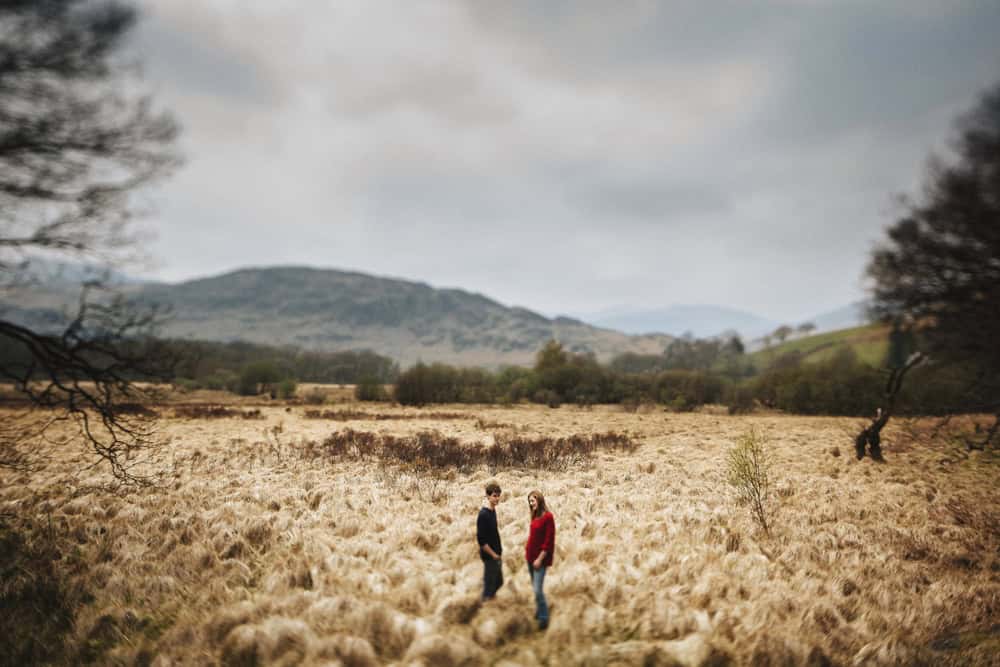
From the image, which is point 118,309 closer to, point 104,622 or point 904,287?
point 104,622

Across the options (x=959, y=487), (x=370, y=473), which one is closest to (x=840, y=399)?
(x=959, y=487)

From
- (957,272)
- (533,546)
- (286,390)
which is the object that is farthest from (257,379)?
(957,272)

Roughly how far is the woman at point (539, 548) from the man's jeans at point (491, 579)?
626mm

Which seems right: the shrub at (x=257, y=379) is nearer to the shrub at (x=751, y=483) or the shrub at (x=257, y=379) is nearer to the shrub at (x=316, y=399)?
the shrub at (x=316, y=399)

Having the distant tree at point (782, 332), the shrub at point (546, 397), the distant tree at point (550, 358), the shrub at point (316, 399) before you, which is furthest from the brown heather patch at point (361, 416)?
the distant tree at point (782, 332)

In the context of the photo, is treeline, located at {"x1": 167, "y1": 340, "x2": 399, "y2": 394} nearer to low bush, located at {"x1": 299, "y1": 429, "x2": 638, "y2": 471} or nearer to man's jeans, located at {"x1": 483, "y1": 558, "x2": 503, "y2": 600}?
man's jeans, located at {"x1": 483, "y1": 558, "x2": 503, "y2": 600}

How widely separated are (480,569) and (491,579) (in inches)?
37.6

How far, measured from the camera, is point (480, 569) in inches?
308

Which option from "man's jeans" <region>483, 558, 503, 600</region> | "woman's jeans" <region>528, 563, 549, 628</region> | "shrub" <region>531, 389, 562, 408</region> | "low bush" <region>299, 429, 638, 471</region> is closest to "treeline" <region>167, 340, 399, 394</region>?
"man's jeans" <region>483, 558, 503, 600</region>

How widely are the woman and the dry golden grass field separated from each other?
0.26m

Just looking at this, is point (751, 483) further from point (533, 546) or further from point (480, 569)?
point (480, 569)

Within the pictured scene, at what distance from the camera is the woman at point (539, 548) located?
648 centimetres

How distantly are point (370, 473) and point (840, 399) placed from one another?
60.2 metres

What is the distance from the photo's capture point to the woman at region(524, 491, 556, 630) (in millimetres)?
6477
